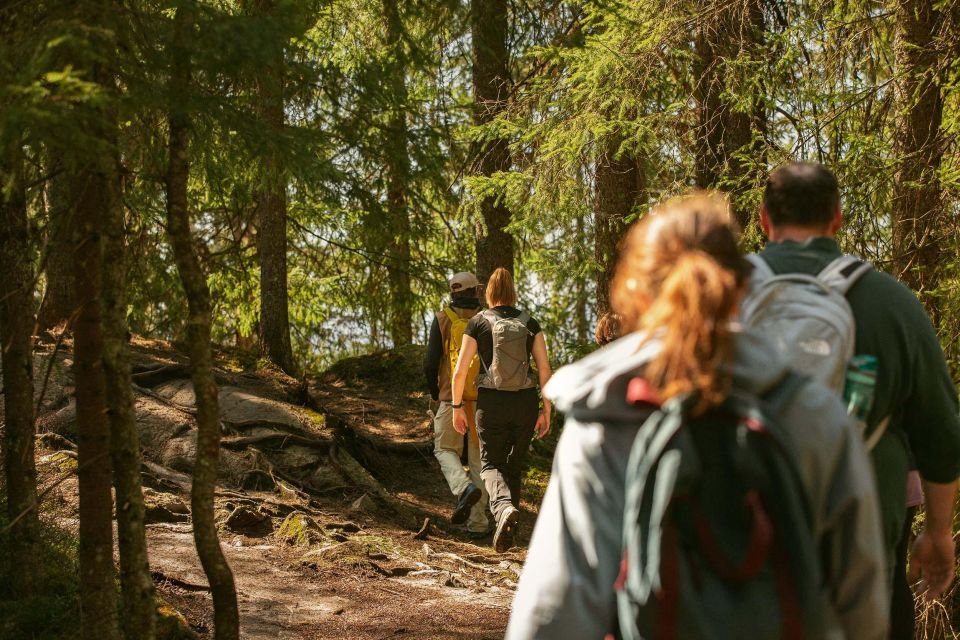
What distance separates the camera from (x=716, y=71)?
26.9 feet

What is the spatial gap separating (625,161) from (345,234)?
5751 millimetres

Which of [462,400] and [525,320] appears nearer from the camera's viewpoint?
[525,320]

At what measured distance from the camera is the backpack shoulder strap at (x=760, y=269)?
261 centimetres

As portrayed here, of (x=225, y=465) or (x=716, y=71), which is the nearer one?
(x=716, y=71)

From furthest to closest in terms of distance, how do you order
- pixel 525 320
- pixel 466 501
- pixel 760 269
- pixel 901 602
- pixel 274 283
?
pixel 274 283 < pixel 466 501 < pixel 525 320 < pixel 901 602 < pixel 760 269

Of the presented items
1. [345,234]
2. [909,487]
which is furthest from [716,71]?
[345,234]

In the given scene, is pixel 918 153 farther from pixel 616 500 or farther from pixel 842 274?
pixel 616 500

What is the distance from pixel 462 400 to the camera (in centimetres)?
867

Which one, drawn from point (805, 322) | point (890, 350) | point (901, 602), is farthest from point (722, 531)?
point (901, 602)

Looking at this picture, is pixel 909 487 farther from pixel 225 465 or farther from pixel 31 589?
pixel 225 465

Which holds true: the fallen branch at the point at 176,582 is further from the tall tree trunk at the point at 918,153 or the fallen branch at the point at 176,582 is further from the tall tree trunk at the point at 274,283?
the tall tree trunk at the point at 274,283

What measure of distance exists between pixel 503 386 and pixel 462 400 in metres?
0.76

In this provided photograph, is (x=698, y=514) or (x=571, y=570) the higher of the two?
(x=698, y=514)

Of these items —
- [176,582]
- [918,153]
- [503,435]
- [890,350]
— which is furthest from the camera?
[503,435]
